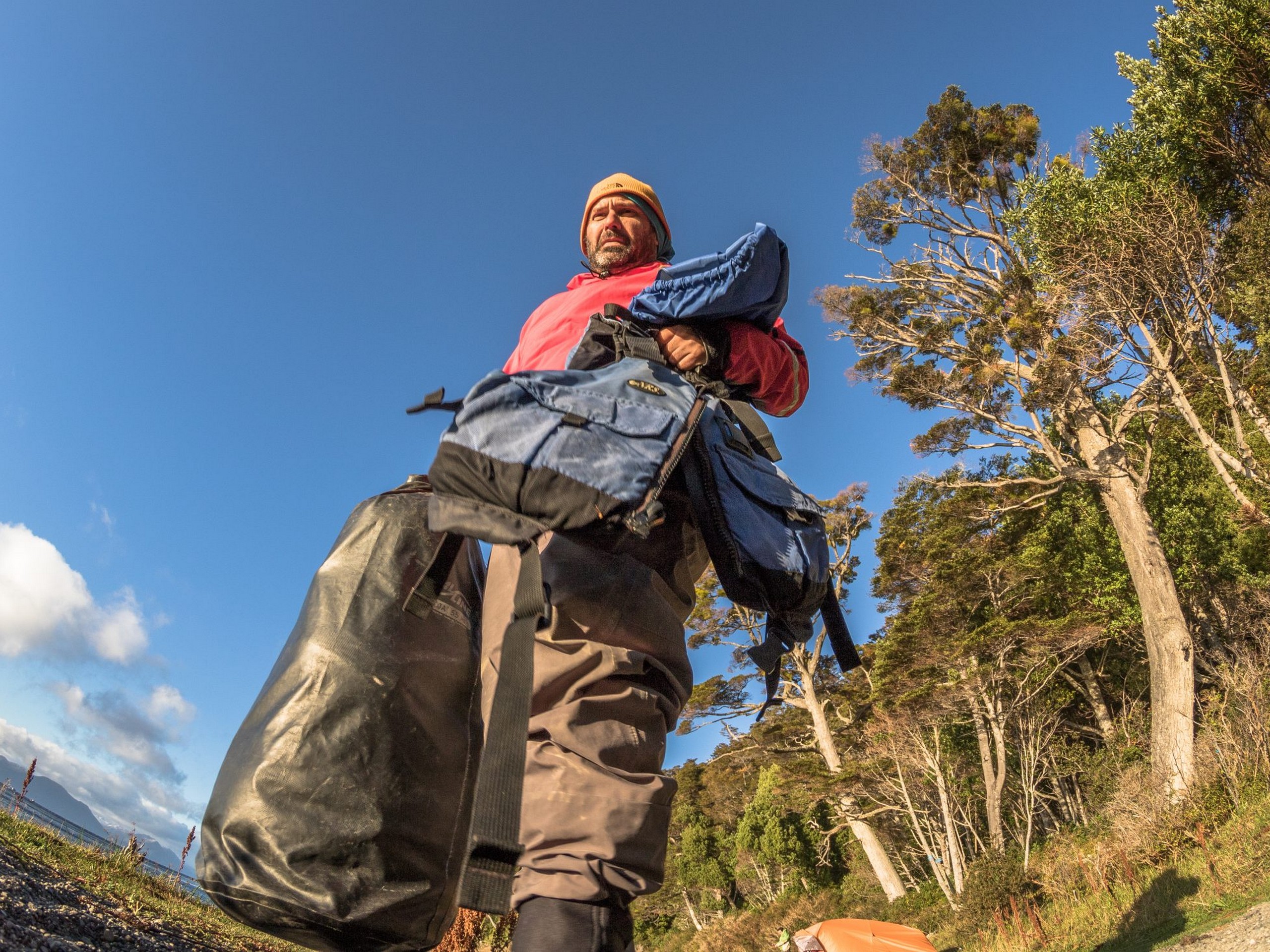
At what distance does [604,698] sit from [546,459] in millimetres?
363

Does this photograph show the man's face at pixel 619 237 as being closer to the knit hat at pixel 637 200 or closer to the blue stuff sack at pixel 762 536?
the knit hat at pixel 637 200

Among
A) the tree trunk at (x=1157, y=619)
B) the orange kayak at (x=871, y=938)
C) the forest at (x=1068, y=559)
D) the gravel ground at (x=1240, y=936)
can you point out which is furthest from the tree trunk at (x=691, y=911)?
the gravel ground at (x=1240, y=936)

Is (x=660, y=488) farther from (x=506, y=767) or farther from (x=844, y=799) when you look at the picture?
(x=844, y=799)

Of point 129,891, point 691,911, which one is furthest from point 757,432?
point 691,911

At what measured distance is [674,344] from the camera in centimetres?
151

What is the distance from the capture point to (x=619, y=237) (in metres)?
1.99

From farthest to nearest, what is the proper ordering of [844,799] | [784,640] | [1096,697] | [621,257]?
[1096,697] → [844,799] → [621,257] → [784,640]

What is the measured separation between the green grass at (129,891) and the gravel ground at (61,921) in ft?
0.22

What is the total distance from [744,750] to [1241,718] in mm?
9156

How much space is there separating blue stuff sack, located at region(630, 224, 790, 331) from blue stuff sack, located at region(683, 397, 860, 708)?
0.60 feet

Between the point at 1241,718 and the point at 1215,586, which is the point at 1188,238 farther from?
the point at 1215,586

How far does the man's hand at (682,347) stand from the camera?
1.50 meters

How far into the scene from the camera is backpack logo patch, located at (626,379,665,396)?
1297 mm

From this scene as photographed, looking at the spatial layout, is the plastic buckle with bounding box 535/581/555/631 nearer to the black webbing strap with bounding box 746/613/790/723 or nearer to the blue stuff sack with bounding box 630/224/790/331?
the black webbing strap with bounding box 746/613/790/723
